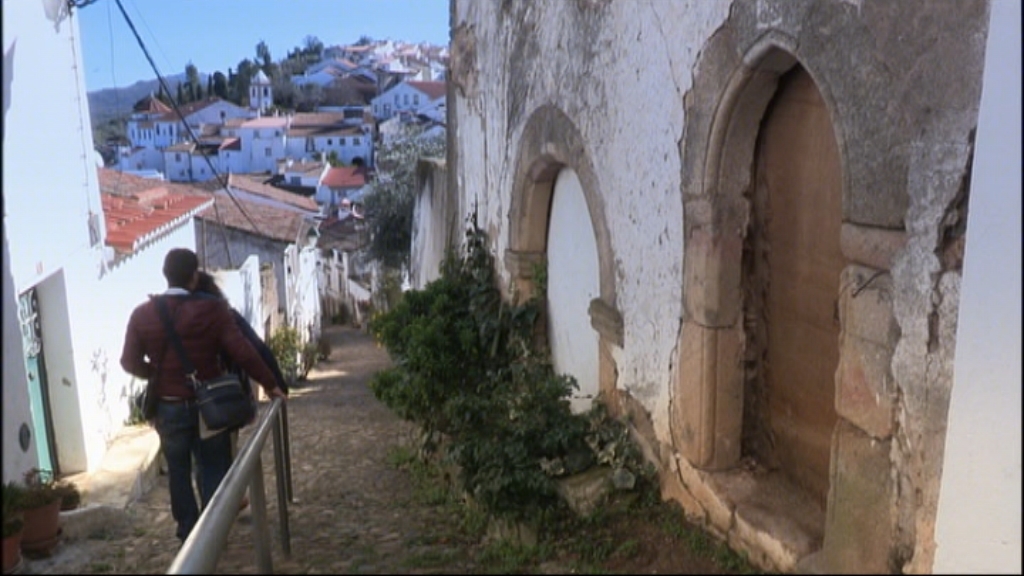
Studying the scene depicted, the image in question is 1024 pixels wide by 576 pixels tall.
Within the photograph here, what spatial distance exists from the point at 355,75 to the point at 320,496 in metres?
66.6

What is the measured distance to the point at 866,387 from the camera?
8.79 feet

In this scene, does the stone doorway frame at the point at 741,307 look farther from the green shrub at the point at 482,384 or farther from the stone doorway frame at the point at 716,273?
the green shrub at the point at 482,384

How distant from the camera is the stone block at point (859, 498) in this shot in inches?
101

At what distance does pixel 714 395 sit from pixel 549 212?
2.65 metres

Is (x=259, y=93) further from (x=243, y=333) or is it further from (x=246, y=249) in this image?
(x=243, y=333)

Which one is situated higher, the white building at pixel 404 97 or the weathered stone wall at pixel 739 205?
the white building at pixel 404 97

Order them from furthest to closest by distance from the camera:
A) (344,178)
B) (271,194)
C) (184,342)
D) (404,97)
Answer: (404,97)
(344,178)
(271,194)
(184,342)

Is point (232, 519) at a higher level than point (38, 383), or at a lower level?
higher

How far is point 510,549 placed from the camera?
8.59 feet

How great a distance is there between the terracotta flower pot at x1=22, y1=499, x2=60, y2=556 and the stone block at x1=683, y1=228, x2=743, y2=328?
9.89 feet

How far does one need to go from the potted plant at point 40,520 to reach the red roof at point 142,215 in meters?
3.59

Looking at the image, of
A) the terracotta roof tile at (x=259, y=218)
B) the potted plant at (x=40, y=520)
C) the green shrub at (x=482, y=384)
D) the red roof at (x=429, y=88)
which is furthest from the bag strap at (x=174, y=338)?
the red roof at (x=429, y=88)

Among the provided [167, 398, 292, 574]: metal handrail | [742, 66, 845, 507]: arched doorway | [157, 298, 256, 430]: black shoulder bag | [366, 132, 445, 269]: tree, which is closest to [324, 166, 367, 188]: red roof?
[366, 132, 445, 269]: tree

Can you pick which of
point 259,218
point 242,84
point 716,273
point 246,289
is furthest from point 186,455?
point 242,84
